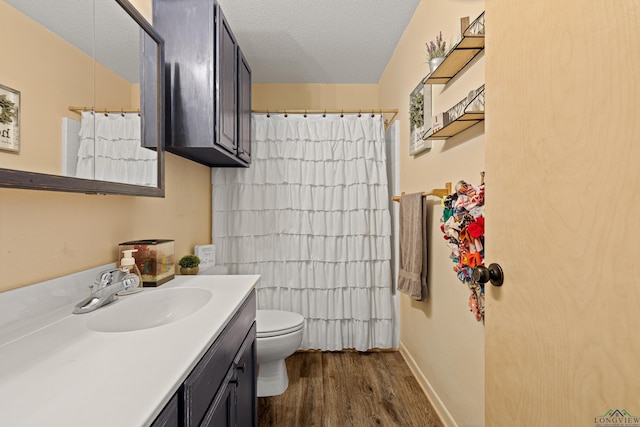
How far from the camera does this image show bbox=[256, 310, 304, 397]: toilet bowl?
1.90 m

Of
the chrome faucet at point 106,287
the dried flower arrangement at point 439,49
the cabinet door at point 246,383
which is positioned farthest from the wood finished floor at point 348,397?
the dried flower arrangement at point 439,49

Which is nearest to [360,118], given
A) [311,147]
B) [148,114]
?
[311,147]

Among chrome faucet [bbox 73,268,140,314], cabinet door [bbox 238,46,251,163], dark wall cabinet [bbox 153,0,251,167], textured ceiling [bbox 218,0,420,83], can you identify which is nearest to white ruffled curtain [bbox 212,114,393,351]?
cabinet door [bbox 238,46,251,163]

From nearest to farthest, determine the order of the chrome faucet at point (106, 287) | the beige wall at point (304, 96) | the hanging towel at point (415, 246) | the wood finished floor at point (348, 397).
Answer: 1. the chrome faucet at point (106, 287)
2. the wood finished floor at point (348, 397)
3. the hanging towel at point (415, 246)
4. the beige wall at point (304, 96)

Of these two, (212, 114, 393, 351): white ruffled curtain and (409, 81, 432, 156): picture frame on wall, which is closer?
(409, 81, 432, 156): picture frame on wall

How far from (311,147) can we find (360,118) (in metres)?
0.47

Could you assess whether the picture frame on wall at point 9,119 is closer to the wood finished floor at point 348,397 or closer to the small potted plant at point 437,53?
the small potted plant at point 437,53

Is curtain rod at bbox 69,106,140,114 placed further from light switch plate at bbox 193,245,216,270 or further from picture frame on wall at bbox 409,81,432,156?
picture frame on wall at bbox 409,81,432,156

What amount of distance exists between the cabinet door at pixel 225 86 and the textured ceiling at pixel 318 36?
43 cm

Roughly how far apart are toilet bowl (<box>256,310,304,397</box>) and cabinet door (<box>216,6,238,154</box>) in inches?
44.2

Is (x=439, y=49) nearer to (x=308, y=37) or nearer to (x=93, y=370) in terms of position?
(x=308, y=37)

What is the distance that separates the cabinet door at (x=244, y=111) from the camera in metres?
2.11

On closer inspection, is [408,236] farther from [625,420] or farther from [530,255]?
[625,420]

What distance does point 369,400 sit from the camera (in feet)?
6.35
